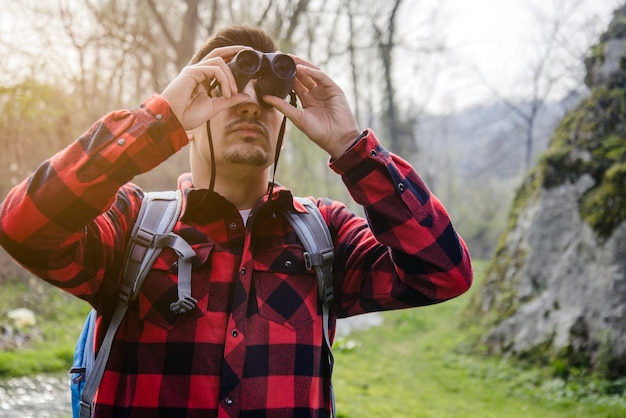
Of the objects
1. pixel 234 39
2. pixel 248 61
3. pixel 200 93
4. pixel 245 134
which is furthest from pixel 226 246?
pixel 234 39

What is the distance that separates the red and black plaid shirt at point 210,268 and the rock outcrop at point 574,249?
4542mm

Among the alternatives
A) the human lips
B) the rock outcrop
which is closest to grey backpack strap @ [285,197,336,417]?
the human lips

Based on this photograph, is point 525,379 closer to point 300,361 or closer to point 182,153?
point 300,361

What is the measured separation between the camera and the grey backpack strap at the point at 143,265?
1502mm

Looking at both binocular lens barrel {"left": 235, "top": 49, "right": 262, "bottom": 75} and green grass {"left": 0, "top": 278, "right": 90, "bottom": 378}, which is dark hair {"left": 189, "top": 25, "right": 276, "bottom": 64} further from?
green grass {"left": 0, "top": 278, "right": 90, "bottom": 378}

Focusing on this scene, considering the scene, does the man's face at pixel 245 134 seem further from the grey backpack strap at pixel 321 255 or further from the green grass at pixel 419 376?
the green grass at pixel 419 376

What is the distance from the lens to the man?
1488mm

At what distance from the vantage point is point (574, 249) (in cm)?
627

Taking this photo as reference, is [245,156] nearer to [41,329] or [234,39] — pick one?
[234,39]

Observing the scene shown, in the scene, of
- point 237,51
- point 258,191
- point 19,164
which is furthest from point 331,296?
point 19,164

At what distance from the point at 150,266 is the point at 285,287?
416 millimetres

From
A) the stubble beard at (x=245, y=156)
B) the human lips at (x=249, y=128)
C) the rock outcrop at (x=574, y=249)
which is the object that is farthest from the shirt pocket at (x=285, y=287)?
the rock outcrop at (x=574, y=249)

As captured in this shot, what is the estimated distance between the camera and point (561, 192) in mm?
6824

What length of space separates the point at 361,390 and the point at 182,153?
5.98 metres
